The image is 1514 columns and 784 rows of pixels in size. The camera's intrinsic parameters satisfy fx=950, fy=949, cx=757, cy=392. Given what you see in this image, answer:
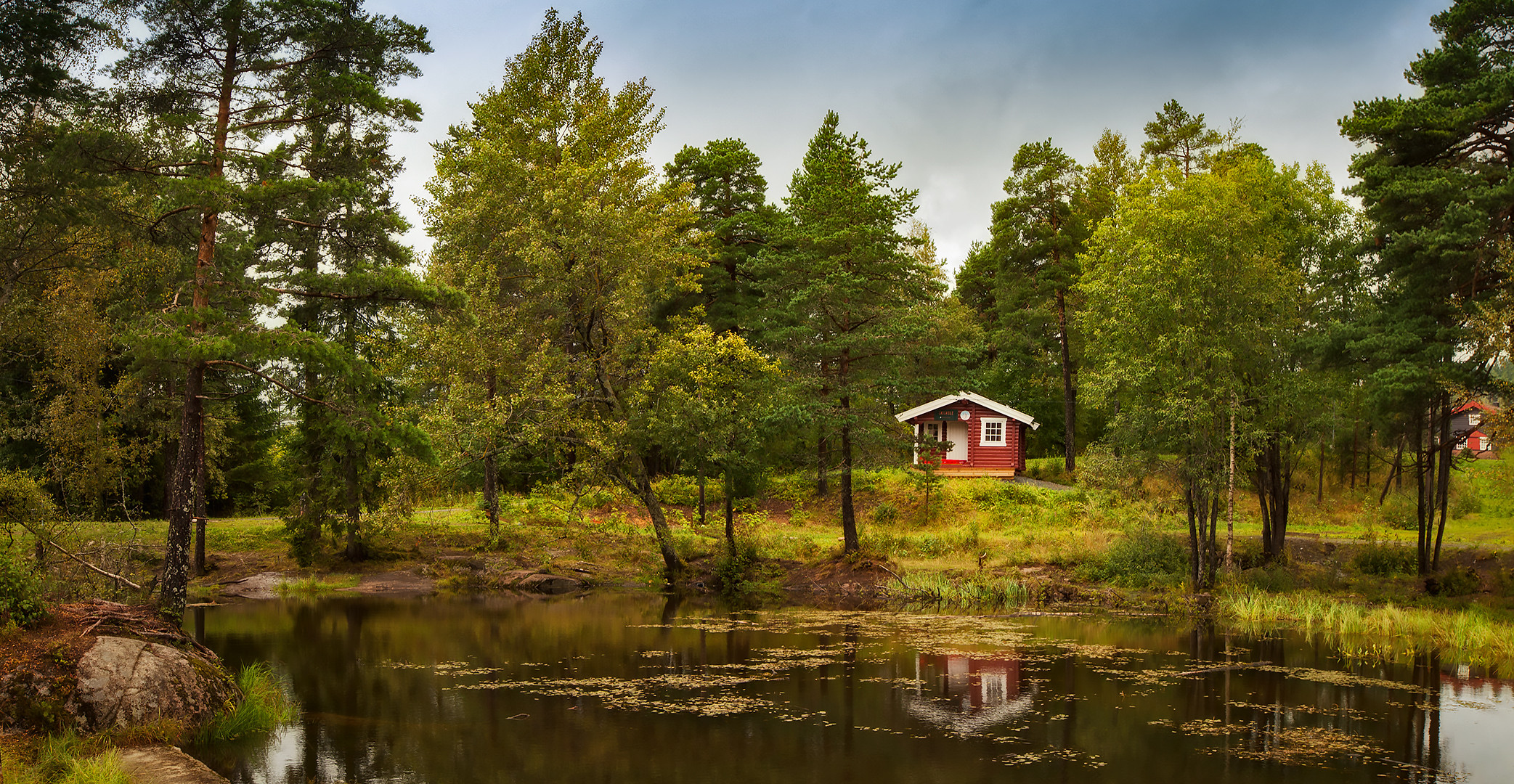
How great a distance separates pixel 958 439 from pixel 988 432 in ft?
5.00

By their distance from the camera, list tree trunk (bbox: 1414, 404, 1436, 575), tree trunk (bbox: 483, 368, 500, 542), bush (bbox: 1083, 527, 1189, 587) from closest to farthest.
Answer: tree trunk (bbox: 1414, 404, 1436, 575) < bush (bbox: 1083, 527, 1189, 587) < tree trunk (bbox: 483, 368, 500, 542)

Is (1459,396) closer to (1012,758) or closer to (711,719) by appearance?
(1012,758)

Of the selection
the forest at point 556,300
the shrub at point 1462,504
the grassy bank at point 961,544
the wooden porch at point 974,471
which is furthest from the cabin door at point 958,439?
the shrub at point 1462,504

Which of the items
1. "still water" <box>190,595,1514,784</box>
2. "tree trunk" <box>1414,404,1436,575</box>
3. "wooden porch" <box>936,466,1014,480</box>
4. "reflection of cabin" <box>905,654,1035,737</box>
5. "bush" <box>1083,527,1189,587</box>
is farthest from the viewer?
"wooden porch" <box>936,466,1014,480</box>

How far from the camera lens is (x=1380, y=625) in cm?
2102

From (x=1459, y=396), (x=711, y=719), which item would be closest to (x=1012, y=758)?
(x=711, y=719)

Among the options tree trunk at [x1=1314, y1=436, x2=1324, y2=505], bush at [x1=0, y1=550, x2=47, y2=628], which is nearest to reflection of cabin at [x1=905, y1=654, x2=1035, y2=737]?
bush at [x1=0, y1=550, x2=47, y2=628]

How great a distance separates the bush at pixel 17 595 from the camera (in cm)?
1179

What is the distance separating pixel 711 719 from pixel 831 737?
189cm

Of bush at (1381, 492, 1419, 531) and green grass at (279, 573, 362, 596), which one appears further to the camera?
bush at (1381, 492, 1419, 531)

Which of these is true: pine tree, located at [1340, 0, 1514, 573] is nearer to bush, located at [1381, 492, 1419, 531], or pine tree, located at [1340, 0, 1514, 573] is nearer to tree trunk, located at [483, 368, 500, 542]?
bush, located at [1381, 492, 1419, 531]

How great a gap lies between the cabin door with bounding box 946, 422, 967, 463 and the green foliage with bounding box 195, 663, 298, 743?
35.6 meters

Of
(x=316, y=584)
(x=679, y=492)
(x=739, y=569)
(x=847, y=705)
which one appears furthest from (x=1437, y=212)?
(x=316, y=584)

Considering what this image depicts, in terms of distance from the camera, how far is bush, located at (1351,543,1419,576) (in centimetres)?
2578
